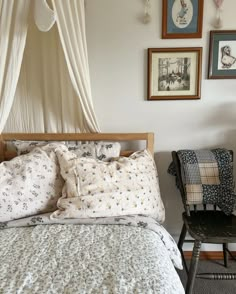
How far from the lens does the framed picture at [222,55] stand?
203 centimetres

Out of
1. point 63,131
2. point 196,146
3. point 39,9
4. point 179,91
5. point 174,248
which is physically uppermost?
point 39,9

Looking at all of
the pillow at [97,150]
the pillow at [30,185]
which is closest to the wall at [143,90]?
the pillow at [97,150]

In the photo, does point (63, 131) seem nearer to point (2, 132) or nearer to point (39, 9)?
point (2, 132)

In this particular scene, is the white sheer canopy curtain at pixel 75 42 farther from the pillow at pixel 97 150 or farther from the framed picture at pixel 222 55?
the framed picture at pixel 222 55

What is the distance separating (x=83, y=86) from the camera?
1.90m

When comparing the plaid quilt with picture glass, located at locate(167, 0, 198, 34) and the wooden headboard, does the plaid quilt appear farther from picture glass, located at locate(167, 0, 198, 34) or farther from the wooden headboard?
picture glass, located at locate(167, 0, 198, 34)

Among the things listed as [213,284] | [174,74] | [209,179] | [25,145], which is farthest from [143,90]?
[213,284]

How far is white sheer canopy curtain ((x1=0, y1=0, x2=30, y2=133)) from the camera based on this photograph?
66.7 inches

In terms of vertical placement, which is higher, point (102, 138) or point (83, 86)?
point (83, 86)

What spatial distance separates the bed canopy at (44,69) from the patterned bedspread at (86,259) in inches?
30.1

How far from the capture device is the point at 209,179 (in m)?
1.99

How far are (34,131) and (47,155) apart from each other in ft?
1.19

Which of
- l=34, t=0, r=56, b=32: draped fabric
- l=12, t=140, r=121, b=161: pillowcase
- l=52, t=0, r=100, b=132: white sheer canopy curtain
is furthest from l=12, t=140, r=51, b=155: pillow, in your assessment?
l=34, t=0, r=56, b=32: draped fabric

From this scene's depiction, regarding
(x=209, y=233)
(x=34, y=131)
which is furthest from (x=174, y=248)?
(x=34, y=131)
